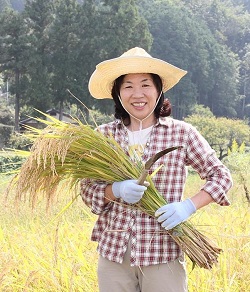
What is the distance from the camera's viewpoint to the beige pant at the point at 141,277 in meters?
2.27

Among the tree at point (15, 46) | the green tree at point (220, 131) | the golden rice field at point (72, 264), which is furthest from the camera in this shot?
the tree at point (15, 46)

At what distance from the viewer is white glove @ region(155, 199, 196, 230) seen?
217 cm

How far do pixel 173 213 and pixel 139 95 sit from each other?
52 cm

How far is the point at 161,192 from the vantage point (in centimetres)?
234

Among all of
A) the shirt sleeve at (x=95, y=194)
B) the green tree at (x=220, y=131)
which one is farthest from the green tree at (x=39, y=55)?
the shirt sleeve at (x=95, y=194)

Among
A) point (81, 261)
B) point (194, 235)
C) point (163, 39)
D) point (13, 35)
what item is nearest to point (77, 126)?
point (194, 235)

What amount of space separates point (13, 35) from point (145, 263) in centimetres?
3656

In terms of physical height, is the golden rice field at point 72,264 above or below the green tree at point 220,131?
above

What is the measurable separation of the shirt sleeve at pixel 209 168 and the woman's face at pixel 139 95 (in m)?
0.20

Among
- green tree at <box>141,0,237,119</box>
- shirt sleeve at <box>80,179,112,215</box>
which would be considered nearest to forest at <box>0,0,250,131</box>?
green tree at <box>141,0,237,119</box>

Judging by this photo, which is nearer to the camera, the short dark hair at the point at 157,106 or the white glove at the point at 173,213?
the white glove at the point at 173,213

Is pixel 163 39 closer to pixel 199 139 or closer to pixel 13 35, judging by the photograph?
pixel 13 35

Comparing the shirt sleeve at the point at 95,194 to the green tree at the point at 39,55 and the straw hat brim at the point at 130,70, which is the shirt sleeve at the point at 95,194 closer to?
the straw hat brim at the point at 130,70

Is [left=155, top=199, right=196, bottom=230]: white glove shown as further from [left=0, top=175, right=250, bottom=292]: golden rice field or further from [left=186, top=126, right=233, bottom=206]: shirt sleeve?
[left=0, top=175, right=250, bottom=292]: golden rice field
